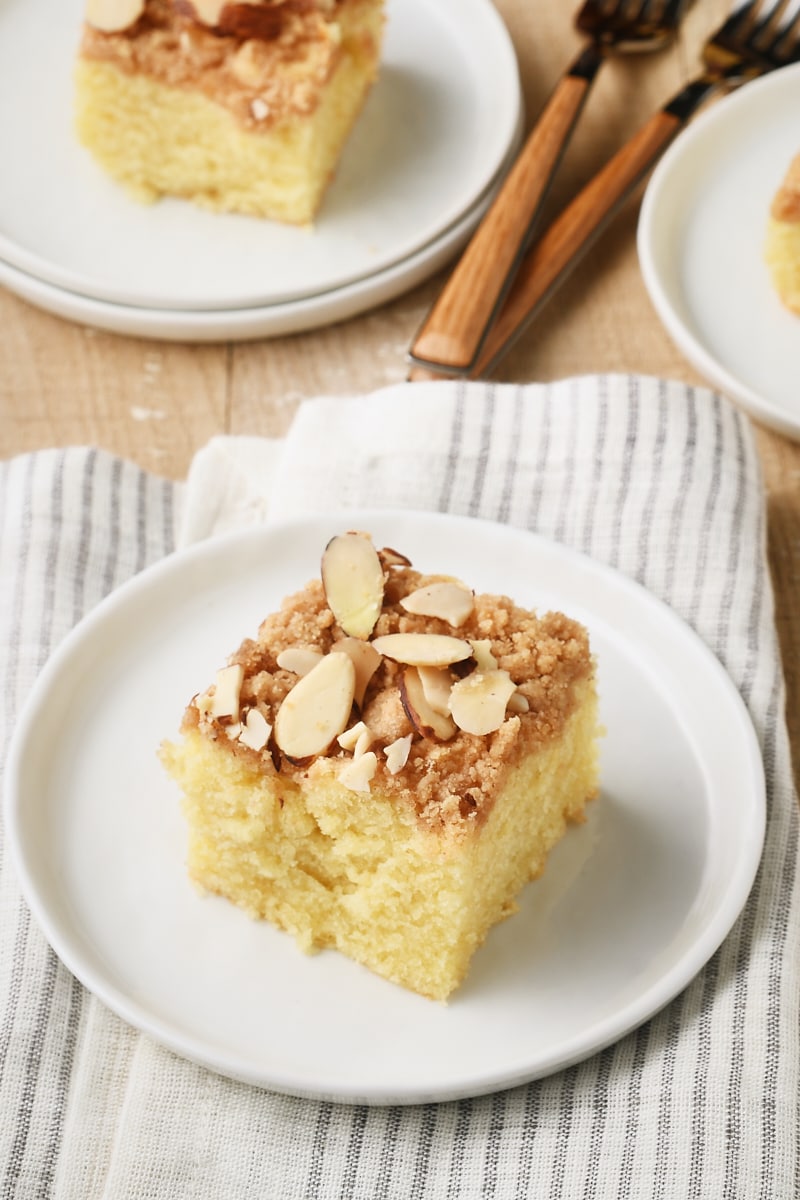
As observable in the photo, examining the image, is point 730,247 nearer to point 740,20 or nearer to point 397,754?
point 740,20

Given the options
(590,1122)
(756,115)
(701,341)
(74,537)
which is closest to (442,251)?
(701,341)

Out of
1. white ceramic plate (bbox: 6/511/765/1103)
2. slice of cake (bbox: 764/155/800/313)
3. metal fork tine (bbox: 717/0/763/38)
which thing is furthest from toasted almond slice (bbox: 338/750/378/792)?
metal fork tine (bbox: 717/0/763/38)

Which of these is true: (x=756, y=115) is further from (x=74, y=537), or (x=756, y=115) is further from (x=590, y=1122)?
(x=590, y=1122)

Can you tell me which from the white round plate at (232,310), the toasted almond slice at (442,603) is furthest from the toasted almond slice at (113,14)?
the toasted almond slice at (442,603)

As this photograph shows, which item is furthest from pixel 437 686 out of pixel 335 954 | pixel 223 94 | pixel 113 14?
pixel 113 14

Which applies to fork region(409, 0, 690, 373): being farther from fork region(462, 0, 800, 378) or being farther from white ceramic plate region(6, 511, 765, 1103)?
white ceramic plate region(6, 511, 765, 1103)
